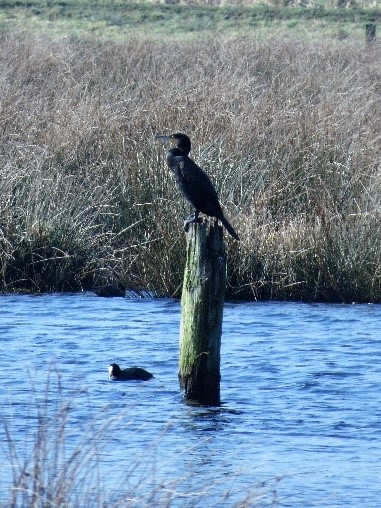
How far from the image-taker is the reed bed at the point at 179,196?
1056 centimetres

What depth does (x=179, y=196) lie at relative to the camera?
1085cm

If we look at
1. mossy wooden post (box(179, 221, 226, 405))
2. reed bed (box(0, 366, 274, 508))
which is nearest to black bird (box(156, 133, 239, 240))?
mossy wooden post (box(179, 221, 226, 405))

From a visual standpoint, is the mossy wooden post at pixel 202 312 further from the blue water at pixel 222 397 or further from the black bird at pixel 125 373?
the black bird at pixel 125 373

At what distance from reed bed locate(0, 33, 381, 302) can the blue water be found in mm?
251

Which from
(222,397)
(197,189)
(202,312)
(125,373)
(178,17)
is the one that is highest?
(178,17)

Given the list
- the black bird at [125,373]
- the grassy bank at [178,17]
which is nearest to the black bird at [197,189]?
the black bird at [125,373]

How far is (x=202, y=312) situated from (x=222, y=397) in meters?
0.88

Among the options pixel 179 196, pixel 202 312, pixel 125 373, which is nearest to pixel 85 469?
pixel 202 312

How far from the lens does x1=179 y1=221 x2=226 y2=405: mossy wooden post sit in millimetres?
7145

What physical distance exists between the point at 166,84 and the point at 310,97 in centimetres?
151

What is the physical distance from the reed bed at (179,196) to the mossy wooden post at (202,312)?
2.93 meters

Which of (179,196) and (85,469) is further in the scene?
(179,196)

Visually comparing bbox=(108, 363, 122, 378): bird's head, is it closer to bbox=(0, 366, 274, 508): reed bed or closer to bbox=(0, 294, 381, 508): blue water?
bbox=(0, 294, 381, 508): blue water

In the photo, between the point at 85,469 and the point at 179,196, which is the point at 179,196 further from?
the point at 85,469
